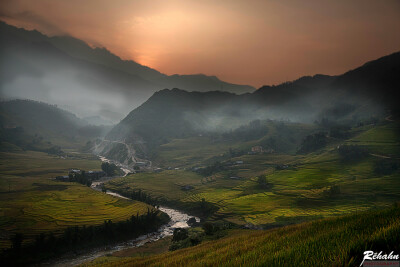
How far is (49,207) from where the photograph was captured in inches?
3489

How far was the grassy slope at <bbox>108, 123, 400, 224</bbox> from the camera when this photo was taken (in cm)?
8225

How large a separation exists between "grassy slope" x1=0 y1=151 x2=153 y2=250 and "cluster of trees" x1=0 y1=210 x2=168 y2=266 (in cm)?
402

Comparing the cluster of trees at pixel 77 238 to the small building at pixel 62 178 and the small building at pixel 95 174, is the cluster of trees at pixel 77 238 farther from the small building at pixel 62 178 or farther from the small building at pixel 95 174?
the small building at pixel 95 174

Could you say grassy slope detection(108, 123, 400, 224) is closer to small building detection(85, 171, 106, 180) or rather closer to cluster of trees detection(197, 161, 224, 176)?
cluster of trees detection(197, 161, 224, 176)

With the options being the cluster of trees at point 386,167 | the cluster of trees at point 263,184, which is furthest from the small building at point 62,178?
the cluster of trees at point 386,167

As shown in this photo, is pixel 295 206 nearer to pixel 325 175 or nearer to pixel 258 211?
pixel 258 211

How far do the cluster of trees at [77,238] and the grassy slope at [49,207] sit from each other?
13.2 ft

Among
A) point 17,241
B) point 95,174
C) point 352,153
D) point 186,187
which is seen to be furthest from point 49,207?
point 352,153

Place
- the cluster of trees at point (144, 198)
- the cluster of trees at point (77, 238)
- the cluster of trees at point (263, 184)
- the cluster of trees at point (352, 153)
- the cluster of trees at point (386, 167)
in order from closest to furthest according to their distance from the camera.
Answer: the cluster of trees at point (77, 238) → the cluster of trees at point (144, 198) → the cluster of trees at point (386, 167) → the cluster of trees at point (263, 184) → the cluster of trees at point (352, 153)

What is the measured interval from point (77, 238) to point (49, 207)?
94.4 feet

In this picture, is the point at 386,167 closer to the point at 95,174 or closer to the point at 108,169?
the point at 108,169

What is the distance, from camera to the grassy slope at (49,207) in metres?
71.6

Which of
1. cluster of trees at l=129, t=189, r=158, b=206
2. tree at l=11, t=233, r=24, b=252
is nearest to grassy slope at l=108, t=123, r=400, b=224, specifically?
cluster of trees at l=129, t=189, r=158, b=206

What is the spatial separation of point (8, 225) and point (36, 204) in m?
22.3
